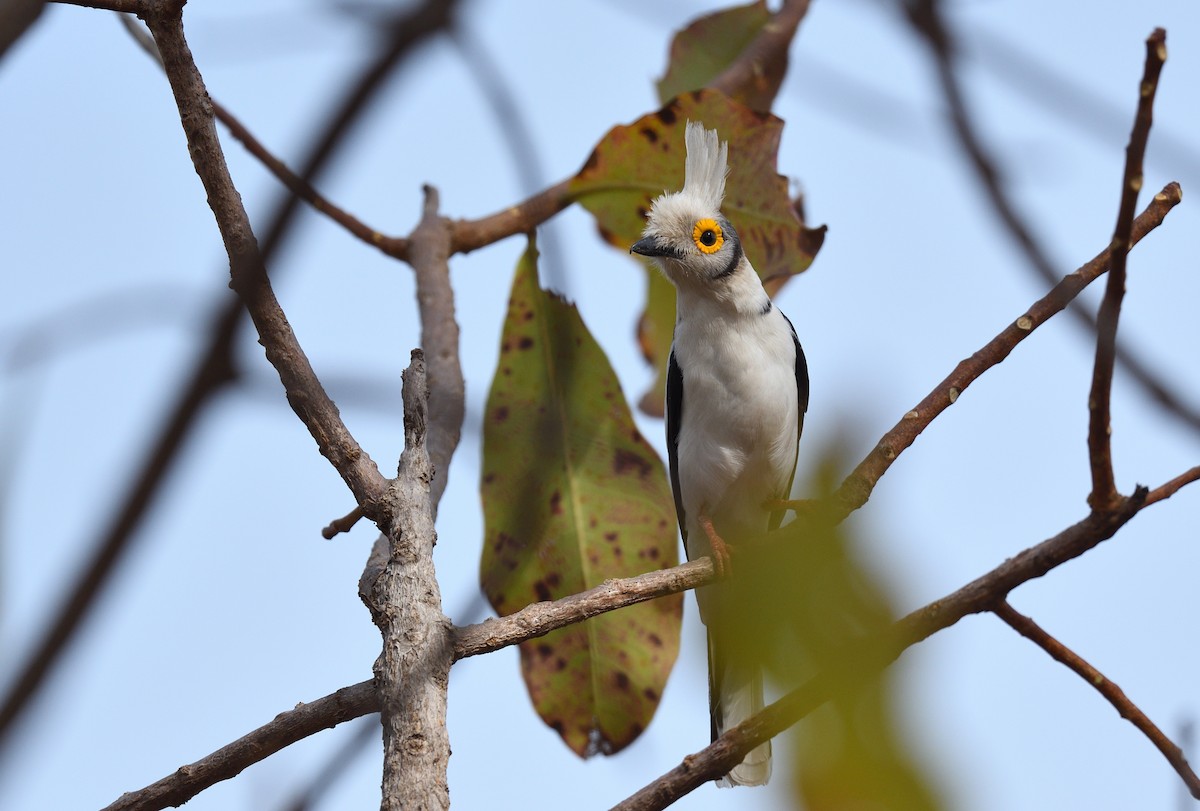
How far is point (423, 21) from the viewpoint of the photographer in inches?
32.0

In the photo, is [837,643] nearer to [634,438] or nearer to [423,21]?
[423,21]

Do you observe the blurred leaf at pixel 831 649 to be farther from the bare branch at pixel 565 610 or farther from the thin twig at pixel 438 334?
the thin twig at pixel 438 334

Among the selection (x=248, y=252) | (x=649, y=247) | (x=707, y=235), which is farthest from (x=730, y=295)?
(x=248, y=252)

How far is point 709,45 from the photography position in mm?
4676

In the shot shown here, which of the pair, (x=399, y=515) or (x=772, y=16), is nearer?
(x=399, y=515)

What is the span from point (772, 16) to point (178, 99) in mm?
3277

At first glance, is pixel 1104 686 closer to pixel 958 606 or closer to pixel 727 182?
pixel 958 606

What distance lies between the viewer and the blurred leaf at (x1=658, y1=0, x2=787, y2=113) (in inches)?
183

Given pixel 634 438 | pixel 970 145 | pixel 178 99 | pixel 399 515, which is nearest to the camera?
pixel 970 145

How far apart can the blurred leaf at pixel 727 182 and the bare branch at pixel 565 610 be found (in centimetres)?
150

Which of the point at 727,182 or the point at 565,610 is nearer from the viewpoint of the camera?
the point at 565,610

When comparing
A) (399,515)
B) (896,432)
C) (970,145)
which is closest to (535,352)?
(896,432)

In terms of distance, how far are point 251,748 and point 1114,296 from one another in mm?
1431

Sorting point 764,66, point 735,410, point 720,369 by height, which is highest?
point 764,66
